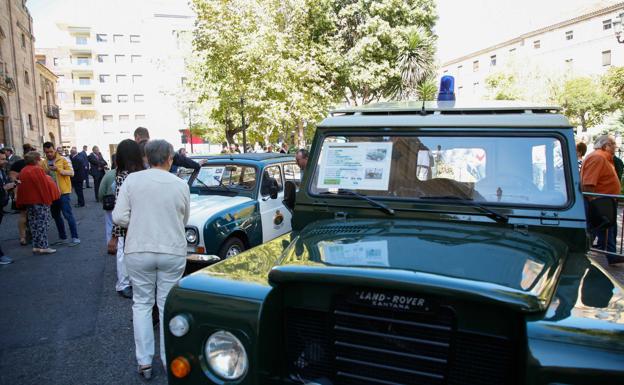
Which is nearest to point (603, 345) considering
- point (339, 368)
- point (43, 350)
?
point (339, 368)

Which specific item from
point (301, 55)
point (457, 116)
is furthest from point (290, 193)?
point (301, 55)

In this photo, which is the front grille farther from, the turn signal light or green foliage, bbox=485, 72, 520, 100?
green foliage, bbox=485, 72, 520, 100

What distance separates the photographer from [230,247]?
6.13m

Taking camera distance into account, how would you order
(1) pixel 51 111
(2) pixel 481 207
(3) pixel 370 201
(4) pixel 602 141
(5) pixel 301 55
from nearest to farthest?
(2) pixel 481 207
(3) pixel 370 201
(4) pixel 602 141
(5) pixel 301 55
(1) pixel 51 111

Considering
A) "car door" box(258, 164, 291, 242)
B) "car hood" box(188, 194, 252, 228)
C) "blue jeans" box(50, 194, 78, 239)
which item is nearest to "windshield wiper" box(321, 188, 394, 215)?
"car hood" box(188, 194, 252, 228)

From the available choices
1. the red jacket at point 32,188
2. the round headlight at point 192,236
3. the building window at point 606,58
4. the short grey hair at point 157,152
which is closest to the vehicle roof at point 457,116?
the short grey hair at point 157,152

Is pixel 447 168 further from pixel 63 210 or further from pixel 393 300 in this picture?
pixel 63 210

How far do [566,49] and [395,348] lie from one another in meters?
60.2

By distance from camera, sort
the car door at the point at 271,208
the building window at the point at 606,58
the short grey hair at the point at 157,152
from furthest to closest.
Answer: the building window at the point at 606,58 < the car door at the point at 271,208 < the short grey hair at the point at 157,152

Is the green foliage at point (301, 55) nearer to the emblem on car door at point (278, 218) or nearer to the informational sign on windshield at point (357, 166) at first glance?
the emblem on car door at point (278, 218)

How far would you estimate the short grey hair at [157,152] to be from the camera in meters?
3.44

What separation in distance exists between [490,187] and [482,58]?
67.3 meters

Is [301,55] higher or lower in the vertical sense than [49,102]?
higher

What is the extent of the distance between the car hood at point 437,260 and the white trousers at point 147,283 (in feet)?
4.50
